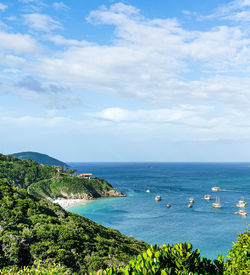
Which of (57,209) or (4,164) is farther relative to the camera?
(4,164)

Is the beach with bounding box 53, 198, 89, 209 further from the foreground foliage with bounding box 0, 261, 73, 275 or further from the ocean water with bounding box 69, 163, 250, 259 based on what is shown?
the foreground foliage with bounding box 0, 261, 73, 275

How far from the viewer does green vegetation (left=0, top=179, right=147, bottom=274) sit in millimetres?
19469

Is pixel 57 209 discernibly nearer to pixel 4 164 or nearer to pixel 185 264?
pixel 185 264

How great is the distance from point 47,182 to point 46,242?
73.5 m

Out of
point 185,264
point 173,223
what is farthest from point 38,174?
point 185,264

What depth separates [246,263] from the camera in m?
8.70

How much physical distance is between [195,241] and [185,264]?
140ft

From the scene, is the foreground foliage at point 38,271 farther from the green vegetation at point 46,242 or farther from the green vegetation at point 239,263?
the green vegetation at point 239,263

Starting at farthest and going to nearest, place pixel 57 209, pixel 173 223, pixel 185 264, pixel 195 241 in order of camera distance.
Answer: pixel 173 223, pixel 195 241, pixel 57 209, pixel 185 264

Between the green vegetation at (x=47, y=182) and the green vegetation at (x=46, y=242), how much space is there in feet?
197

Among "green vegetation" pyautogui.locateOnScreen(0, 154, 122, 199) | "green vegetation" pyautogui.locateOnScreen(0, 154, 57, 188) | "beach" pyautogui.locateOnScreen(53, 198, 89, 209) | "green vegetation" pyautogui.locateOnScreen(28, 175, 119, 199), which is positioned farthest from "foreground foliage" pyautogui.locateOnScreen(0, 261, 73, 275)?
"green vegetation" pyautogui.locateOnScreen(0, 154, 57, 188)

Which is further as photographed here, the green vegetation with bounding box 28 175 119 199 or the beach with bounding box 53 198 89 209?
the green vegetation with bounding box 28 175 119 199

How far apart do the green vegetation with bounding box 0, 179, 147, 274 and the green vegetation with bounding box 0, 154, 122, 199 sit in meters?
60.1

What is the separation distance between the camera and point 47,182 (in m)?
90.3
